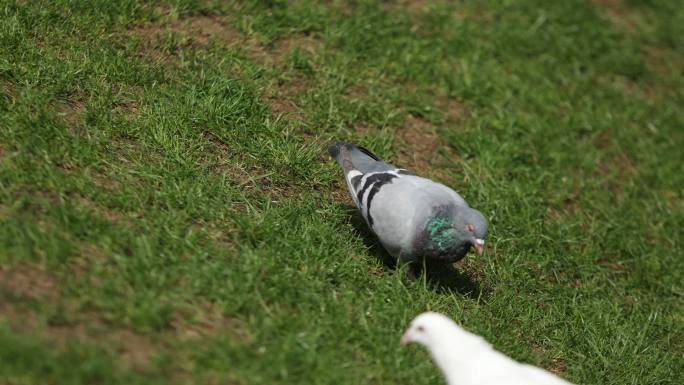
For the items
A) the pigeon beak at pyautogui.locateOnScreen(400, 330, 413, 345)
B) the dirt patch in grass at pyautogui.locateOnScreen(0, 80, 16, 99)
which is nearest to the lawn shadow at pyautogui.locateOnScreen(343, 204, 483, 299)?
the pigeon beak at pyautogui.locateOnScreen(400, 330, 413, 345)

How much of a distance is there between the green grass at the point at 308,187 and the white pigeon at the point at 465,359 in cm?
25

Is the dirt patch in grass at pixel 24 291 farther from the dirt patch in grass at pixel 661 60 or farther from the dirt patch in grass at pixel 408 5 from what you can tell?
the dirt patch in grass at pixel 661 60

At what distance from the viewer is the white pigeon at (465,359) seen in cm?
397

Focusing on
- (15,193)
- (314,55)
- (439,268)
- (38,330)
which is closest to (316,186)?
(439,268)

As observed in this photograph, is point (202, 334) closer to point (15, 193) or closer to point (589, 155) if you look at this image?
point (15, 193)

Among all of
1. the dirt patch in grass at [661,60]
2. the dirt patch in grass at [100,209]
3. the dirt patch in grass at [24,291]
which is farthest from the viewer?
the dirt patch in grass at [661,60]

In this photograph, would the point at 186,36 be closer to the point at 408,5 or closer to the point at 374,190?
the point at 374,190

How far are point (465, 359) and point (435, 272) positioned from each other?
1320 mm

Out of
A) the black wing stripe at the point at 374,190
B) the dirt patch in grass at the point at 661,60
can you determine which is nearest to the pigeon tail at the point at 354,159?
the black wing stripe at the point at 374,190

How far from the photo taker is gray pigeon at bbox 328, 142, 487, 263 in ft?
16.2

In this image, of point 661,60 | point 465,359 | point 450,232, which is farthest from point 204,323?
point 661,60

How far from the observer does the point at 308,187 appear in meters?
5.68

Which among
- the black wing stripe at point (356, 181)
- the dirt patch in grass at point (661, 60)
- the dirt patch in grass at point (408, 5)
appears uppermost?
the dirt patch in grass at point (408, 5)

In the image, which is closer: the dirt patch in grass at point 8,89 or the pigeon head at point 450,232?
the pigeon head at point 450,232
